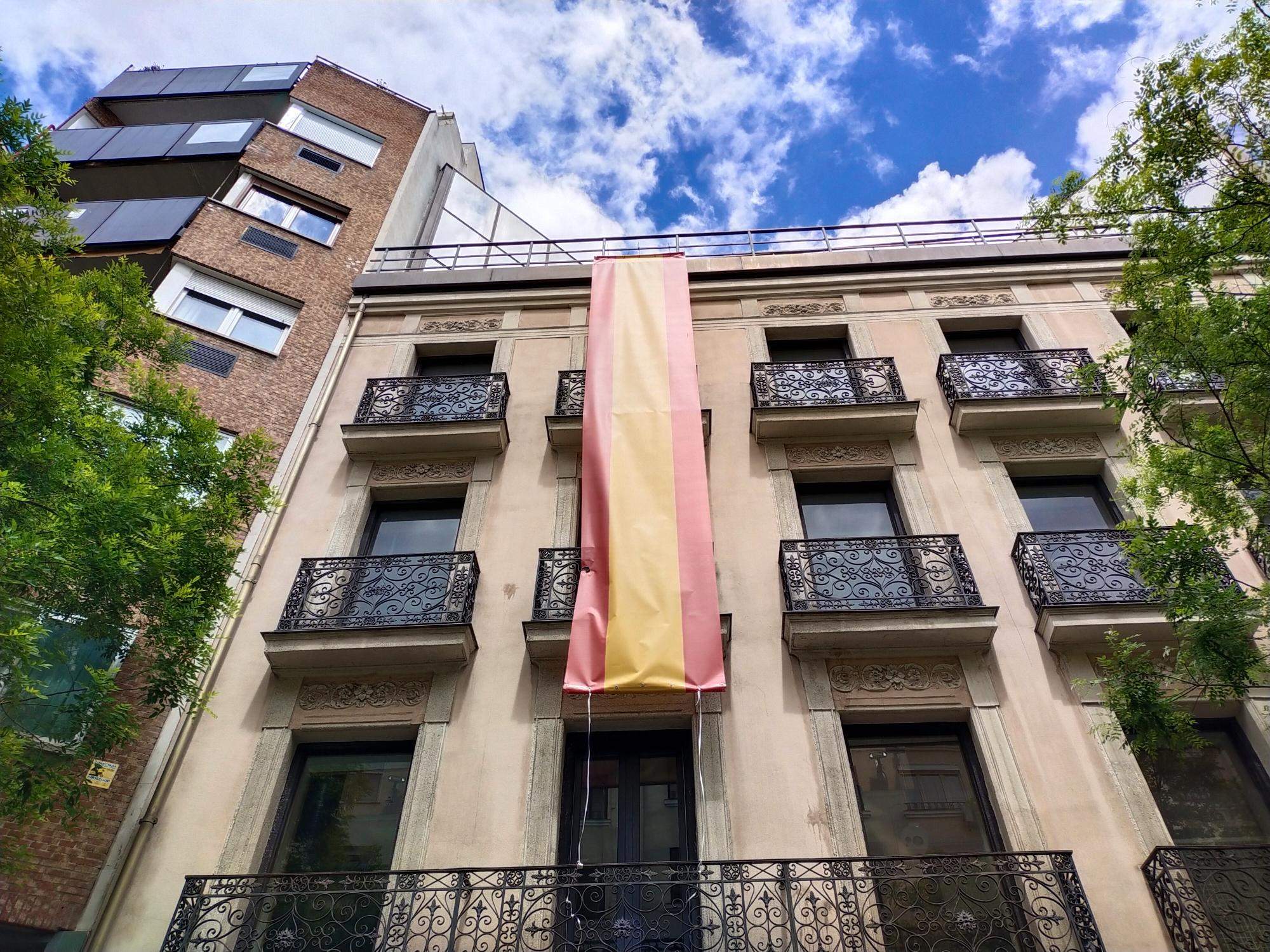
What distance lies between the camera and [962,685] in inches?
331

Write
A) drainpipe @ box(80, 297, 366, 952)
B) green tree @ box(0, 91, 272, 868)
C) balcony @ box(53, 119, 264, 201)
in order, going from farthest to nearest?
balcony @ box(53, 119, 264, 201) < drainpipe @ box(80, 297, 366, 952) < green tree @ box(0, 91, 272, 868)

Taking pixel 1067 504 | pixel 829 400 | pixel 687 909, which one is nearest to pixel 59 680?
pixel 687 909

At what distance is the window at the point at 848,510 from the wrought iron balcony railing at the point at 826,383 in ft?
3.99

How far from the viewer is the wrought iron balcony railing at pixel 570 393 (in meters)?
11.3

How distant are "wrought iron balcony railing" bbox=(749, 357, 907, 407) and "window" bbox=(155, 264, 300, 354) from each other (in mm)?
8082

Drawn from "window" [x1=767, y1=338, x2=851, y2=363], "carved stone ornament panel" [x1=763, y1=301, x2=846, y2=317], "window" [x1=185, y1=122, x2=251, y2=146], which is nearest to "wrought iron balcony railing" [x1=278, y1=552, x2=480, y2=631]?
"window" [x1=767, y1=338, x2=851, y2=363]

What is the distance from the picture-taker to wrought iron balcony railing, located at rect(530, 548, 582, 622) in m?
8.90

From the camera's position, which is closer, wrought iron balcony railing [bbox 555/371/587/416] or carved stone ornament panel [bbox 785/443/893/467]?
carved stone ornament panel [bbox 785/443/893/467]

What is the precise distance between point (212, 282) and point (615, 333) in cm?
757

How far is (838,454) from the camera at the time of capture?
35.7ft

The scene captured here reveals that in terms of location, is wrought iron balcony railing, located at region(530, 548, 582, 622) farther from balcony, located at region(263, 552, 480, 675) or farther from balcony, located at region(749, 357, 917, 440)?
balcony, located at region(749, 357, 917, 440)

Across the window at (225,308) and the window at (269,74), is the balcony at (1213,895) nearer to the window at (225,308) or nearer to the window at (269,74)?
the window at (225,308)

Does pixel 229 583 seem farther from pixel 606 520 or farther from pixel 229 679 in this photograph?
pixel 606 520

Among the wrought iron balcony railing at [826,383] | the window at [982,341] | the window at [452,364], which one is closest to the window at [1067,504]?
the wrought iron balcony railing at [826,383]
